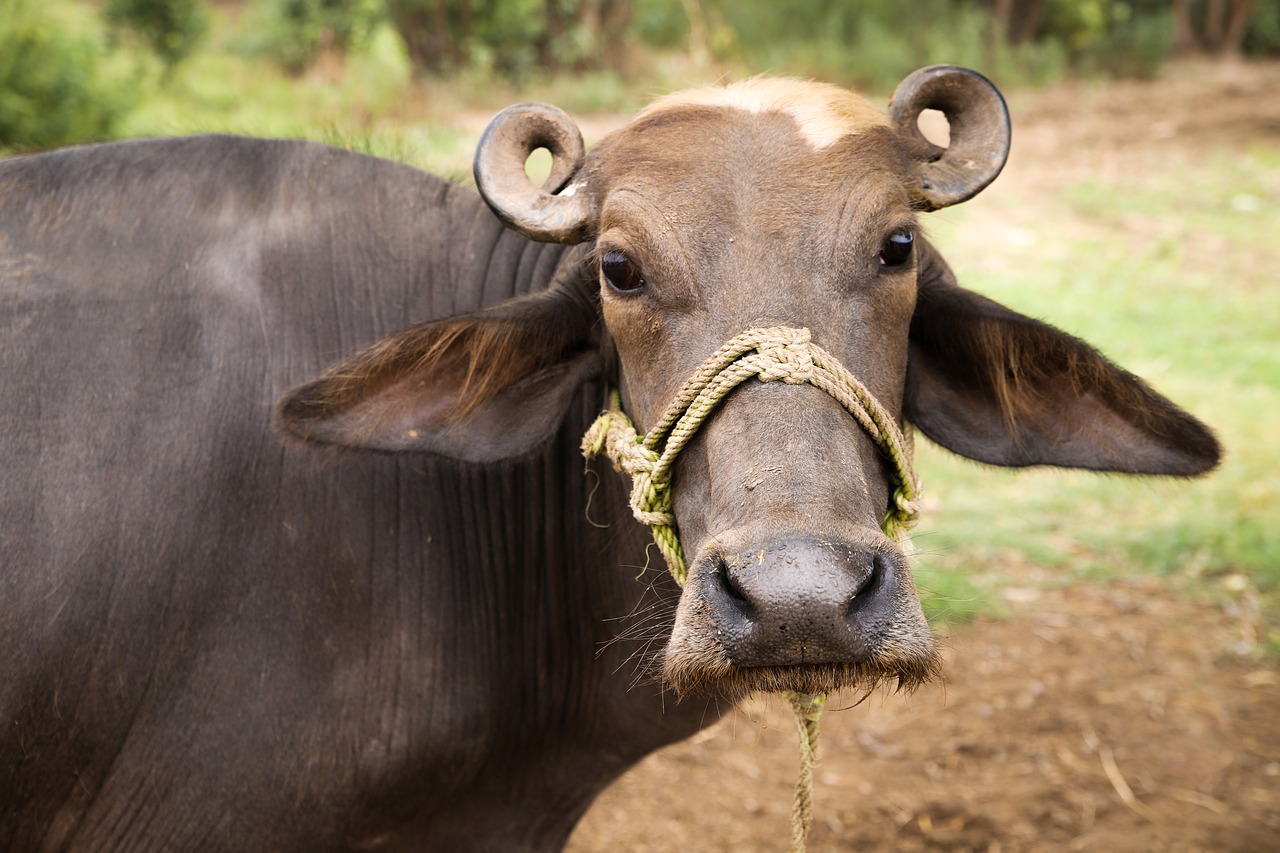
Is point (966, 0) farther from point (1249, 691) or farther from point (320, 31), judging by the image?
point (1249, 691)

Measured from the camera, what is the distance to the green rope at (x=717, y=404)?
2531 mm

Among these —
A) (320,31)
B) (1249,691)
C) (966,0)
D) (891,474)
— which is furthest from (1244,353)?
(966,0)

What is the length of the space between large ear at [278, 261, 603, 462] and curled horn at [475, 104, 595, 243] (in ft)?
0.78

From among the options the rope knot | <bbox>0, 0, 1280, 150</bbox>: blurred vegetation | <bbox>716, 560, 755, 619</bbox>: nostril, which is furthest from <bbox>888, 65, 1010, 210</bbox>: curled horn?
<bbox>0, 0, 1280, 150</bbox>: blurred vegetation

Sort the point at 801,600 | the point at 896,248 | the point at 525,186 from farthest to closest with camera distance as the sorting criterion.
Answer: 1. the point at 525,186
2. the point at 896,248
3. the point at 801,600

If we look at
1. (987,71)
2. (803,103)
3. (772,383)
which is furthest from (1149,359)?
(987,71)

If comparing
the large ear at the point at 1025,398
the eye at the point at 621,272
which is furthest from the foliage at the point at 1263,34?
the eye at the point at 621,272

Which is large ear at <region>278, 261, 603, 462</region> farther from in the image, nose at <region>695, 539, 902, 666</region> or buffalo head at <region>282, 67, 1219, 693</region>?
nose at <region>695, 539, 902, 666</region>

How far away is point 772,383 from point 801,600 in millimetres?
548

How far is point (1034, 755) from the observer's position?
17.5 feet

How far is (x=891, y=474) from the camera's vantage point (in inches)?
108

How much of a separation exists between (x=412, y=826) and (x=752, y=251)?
6.47ft

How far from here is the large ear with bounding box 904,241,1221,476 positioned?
3186mm

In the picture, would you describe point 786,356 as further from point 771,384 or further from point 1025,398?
point 1025,398
